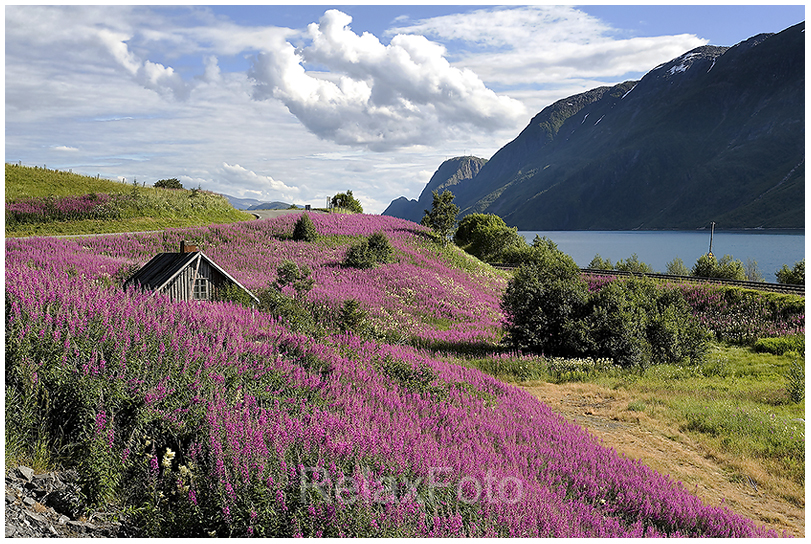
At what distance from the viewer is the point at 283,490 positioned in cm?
447

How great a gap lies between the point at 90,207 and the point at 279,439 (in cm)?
3933

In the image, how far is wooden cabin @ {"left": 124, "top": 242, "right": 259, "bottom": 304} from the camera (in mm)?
12812

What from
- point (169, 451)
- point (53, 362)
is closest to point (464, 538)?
point (169, 451)

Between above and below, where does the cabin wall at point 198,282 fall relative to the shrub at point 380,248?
below

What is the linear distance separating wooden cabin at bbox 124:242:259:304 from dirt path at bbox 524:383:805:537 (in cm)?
977

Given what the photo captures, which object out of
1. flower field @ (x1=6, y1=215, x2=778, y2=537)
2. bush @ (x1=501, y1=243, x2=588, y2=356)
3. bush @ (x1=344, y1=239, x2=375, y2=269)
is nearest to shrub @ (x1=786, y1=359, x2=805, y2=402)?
bush @ (x1=501, y1=243, x2=588, y2=356)

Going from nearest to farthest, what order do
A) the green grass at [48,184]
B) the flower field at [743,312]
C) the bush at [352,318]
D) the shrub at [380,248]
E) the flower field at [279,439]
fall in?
the flower field at [279,439] < the bush at [352,318] < the flower field at [743,312] < the shrub at [380,248] < the green grass at [48,184]

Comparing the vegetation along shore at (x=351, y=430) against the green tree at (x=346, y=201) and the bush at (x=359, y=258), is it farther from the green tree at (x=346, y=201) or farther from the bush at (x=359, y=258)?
the green tree at (x=346, y=201)

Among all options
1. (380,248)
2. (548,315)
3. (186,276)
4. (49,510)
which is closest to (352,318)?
(186,276)

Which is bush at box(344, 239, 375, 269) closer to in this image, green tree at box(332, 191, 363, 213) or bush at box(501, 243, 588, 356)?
bush at box(501, 243, 588, 356)

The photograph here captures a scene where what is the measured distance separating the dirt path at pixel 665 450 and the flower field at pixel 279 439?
1.59 metres

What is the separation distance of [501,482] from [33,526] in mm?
4416

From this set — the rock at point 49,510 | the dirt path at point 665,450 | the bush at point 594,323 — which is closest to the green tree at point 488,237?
the bush at point 594,323

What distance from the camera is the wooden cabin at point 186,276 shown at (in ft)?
42.0
